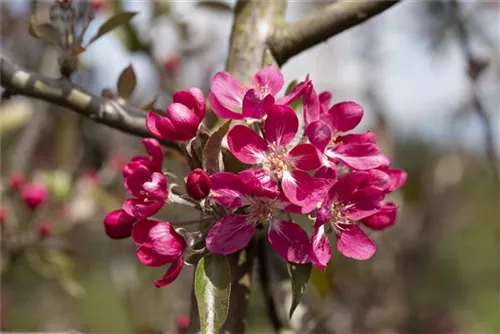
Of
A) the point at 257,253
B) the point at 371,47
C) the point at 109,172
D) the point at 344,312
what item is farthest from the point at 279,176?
the point at 371,47

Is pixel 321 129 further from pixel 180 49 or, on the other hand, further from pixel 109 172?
pixel 180 49

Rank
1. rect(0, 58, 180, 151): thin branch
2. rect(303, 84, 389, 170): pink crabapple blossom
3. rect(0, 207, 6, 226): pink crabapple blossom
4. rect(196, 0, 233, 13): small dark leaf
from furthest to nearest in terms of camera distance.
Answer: rect(0, 207, 6, 226): pink crabapple blossom, rect(196, 0, 233, 13): small dark leaf, rect(0, 58, 180, 151): thin branch, rect(303, 84, 389, 170): pink crabapple blossom

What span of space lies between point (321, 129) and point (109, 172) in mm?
2423

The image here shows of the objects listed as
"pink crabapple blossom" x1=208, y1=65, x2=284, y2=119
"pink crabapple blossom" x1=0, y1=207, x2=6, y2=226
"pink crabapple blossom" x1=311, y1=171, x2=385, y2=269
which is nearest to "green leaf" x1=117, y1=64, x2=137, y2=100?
"pink crabapple blossom" x1=208, y1=65, x2=284, y2=119

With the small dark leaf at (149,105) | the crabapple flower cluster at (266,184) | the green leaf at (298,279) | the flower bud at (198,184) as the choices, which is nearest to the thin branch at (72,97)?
the small dark leaf at (149,105)

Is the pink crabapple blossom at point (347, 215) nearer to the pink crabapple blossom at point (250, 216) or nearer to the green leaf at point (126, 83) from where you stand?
the pink crabapple blossom at point (250, 216)

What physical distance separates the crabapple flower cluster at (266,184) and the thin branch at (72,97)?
154 millimetres

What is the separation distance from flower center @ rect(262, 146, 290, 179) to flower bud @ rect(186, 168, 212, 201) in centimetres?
11

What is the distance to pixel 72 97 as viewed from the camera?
125cm

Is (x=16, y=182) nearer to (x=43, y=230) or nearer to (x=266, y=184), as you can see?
(x=43, y=230)

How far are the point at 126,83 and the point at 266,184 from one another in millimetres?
485

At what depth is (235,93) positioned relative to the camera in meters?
1.13

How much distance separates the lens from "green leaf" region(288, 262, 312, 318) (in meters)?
1.04

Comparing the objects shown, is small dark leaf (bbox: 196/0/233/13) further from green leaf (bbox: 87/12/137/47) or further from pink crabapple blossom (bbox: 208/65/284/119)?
pink crabapple blossom (bbox: 208/65/284/119)
